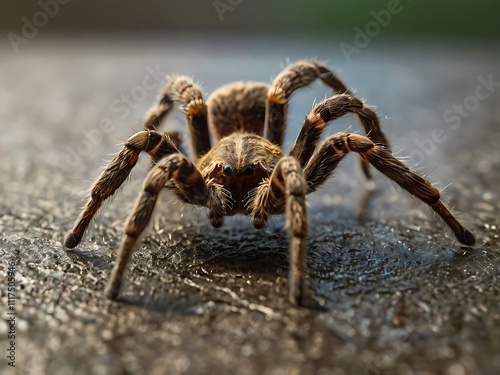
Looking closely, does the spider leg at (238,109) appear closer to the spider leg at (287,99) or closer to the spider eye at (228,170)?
the spider leg at (287,99)

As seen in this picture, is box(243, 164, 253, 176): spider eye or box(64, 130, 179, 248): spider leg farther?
box(243, 164, 253, 176): spider eye

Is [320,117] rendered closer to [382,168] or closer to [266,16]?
[382,168]

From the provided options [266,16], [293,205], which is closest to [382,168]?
[293,205]

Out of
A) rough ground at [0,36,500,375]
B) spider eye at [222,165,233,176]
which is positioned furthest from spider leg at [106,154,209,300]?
spider eye at [222,165,233,176]

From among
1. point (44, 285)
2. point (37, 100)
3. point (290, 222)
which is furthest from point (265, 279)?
point (37, 100)

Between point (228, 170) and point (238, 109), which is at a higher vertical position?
point (238, 109)

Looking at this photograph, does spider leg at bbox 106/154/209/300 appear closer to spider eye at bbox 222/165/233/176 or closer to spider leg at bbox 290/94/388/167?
spider eye at bbox 222/165/233/176
